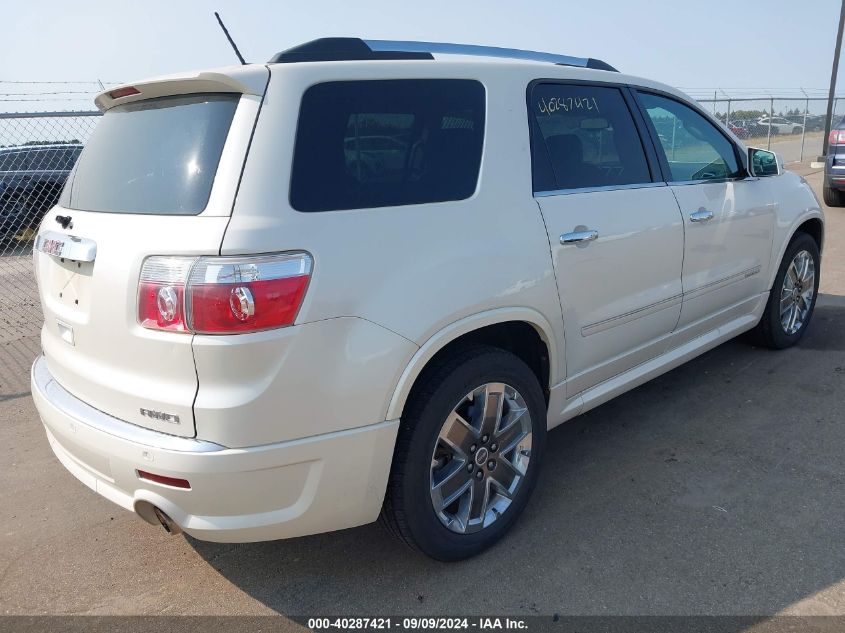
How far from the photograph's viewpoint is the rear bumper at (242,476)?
2.16 m

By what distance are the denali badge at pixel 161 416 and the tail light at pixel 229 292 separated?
0.28 meters

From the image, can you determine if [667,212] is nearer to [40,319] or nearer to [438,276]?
[438,276]

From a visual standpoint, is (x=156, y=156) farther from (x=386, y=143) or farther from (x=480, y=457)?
(x=480, y=457)

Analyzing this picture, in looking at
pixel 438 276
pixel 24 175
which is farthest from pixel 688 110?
pixel 24 175

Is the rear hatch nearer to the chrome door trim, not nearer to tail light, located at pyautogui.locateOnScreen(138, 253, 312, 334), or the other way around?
tail light, located at pyautogui.locateOnScreen(138, 253, 312, 334)

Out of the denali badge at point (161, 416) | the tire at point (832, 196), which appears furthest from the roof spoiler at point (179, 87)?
the tire at point (832, 196)

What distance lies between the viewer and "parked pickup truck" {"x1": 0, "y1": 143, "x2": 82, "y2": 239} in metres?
7.48

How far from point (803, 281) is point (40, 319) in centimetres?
649

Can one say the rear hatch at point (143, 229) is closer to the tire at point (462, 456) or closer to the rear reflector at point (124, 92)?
the rear reflector at point (124, 92)

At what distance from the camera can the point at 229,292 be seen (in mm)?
2066

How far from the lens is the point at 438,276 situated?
8.02ft

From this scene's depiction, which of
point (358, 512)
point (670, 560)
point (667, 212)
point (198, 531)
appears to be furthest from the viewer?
point (667, 212)

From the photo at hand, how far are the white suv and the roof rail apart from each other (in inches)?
0.5

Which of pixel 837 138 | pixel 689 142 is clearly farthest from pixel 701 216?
pixel 837 138
